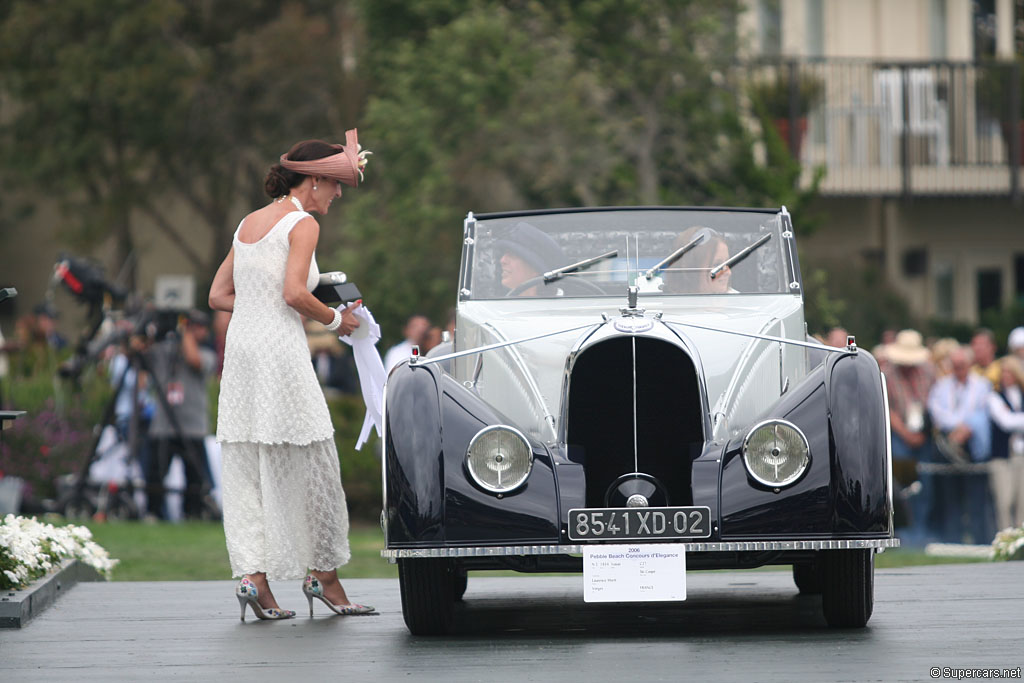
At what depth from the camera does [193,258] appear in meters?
31.3

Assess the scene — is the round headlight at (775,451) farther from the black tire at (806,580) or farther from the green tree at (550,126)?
the green tree at (550,126)

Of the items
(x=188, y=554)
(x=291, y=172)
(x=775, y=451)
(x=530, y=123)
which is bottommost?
(x=188, y=554)

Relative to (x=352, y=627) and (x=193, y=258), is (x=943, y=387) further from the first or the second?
(x=193, y=258)

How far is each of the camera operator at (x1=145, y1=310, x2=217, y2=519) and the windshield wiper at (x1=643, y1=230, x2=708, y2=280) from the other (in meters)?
9.44

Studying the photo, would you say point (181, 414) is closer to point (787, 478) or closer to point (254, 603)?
point (254, 603)

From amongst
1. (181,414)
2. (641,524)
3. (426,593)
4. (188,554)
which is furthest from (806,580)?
(181,414)

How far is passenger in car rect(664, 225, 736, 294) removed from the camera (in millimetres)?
8227

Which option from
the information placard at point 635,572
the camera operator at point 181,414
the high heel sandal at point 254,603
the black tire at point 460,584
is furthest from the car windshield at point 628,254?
the camera operator at point 181,414

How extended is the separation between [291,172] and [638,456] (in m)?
2.22

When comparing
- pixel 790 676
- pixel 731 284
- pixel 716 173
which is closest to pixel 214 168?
pixel 716 173

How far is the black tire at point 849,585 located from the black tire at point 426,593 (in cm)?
157

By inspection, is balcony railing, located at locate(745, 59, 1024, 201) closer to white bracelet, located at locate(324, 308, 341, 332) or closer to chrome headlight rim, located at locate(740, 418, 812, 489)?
white bracelet, located at locate(324, 308, 341, 332)

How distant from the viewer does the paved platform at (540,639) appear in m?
5.86

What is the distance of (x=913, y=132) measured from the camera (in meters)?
27.4
